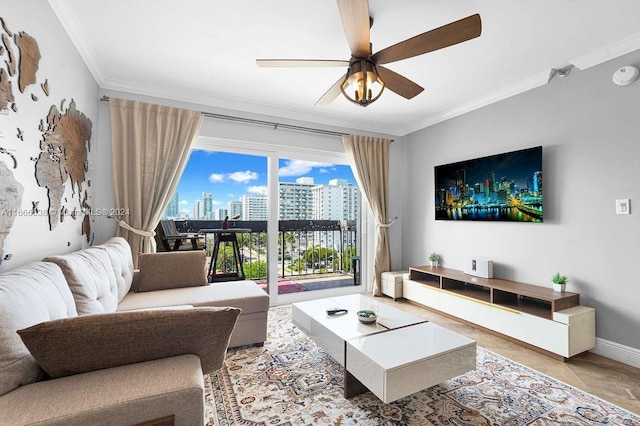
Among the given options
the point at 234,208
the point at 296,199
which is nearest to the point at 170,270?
the point at 234,208

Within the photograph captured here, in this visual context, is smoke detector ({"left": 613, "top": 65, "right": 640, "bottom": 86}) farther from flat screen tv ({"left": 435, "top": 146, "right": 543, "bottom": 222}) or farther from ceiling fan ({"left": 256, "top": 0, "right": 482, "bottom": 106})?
ceiling fan ({"left": 256, "top": 0, "right": 482, "bottom": 106})

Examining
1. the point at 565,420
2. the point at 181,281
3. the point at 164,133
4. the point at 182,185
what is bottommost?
the point at 565,420

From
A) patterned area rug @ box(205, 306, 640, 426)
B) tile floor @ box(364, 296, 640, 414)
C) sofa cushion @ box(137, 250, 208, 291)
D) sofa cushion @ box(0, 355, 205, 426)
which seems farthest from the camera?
sofa cushion @ box(137, 250, 208, 291)

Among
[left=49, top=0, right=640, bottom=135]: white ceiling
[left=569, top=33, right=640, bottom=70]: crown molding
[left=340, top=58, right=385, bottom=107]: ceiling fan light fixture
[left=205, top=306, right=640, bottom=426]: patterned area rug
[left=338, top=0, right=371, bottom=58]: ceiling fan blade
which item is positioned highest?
[left=49, top=0, right=640, bottom=135]: white ceiling

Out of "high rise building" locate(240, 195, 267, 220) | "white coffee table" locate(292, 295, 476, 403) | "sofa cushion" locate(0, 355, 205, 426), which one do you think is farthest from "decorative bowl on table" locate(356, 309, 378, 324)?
"high rise building" locate(240, 195, 267, 220)

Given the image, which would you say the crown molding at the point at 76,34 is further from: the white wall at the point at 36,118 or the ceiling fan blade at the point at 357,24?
the ceiling fan blade at the point at 357,24

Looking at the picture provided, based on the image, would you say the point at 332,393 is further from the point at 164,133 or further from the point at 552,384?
the point at 164,133

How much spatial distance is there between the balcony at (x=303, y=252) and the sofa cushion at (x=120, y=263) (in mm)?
1099

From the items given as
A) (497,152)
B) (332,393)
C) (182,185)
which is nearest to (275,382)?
(332,393)

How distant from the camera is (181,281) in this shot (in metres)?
2.74

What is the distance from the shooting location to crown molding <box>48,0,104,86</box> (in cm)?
196

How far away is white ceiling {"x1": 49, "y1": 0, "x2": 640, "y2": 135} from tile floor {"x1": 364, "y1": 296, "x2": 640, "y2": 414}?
2460 millimetres

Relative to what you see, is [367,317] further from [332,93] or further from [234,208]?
[234,208]

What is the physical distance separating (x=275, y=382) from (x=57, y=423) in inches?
56.9
